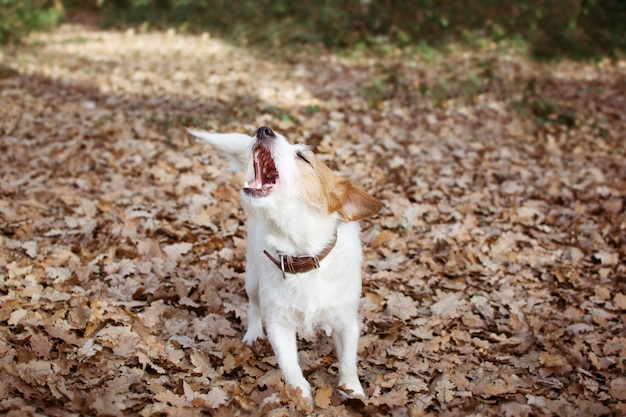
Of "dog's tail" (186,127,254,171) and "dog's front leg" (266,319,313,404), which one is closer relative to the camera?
"dog's front leg" (266,319,313,404)

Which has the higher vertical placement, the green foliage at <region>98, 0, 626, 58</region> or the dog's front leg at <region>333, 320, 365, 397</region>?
the green foliage at <region>98, 0, 626, 58</region>

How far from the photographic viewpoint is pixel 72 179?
693 cm

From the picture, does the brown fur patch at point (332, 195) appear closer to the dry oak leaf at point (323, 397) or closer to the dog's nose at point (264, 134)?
the dog's nose at point (264, 134)

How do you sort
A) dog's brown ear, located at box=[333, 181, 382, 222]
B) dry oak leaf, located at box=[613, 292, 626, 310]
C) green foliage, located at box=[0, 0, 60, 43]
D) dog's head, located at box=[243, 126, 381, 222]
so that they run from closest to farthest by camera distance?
dog's head, located at box=[243, 126, 381, 222] < dog's brown ear, located at box=[333, 181, 382, 222] < dry oak leaf, located at box=[613, 292, 626, 310] < green foliage, located at box=[0, 0, 60, 43]

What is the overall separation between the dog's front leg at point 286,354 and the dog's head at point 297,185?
867 millimetres

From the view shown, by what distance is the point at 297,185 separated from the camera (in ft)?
11.0

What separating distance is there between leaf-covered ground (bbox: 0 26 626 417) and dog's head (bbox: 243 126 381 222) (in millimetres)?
1370

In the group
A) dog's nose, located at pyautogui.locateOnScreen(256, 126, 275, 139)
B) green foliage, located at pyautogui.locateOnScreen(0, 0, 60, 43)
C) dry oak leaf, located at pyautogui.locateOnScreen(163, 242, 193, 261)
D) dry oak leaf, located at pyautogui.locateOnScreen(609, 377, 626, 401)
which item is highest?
dog's nose, located at pyautogui.locateOnScreen(256, 126, 275, 139)

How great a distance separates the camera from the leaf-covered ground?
386 cm

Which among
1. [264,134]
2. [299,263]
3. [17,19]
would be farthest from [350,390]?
[17,19]

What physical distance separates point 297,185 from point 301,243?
1.23 feet

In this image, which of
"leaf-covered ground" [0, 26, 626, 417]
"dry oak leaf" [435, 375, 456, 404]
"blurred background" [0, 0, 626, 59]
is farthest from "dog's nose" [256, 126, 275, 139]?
"blurred background" [0, 0, 626, 59]

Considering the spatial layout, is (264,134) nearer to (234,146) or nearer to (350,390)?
(234,146)

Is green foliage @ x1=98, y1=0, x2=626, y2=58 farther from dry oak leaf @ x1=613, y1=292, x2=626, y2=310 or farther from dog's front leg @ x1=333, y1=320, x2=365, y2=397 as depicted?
dog's front leg @ x1=333, y1=320, x2=365, y2=397
